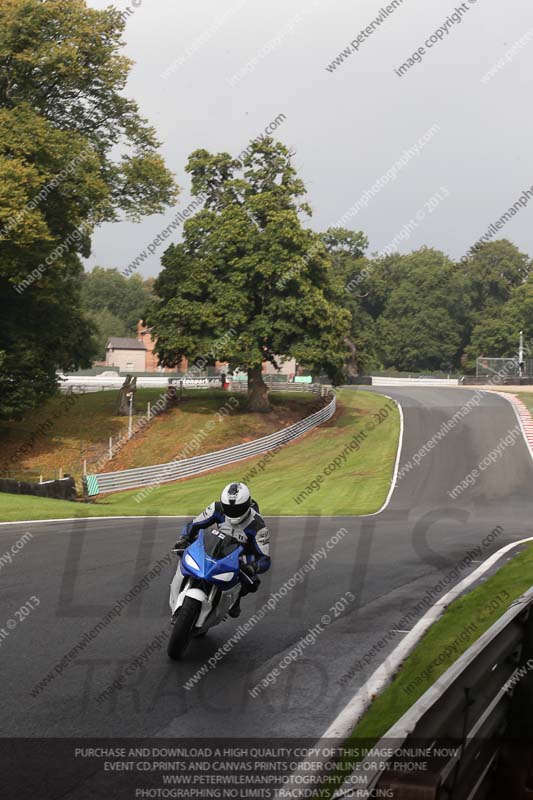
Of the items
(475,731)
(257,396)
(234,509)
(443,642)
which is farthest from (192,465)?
(475,731)

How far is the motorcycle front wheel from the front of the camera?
304 inches

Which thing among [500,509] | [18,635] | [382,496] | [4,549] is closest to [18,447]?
[382,496]

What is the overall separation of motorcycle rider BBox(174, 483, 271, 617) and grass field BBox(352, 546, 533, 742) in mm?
1767

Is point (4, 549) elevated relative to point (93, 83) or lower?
lower

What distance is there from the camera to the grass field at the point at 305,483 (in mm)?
24688

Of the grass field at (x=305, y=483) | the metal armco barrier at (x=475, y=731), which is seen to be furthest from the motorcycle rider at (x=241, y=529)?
the grass field at (x=305, y=483)

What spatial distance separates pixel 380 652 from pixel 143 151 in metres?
41.9

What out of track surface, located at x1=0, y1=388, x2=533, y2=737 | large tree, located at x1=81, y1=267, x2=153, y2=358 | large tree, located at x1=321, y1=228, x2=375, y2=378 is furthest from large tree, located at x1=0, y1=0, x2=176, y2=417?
large tree, located at x1=81, y1=267, x2=153, y2=358

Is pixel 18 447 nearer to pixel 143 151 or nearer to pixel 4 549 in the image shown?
pixel 143 151

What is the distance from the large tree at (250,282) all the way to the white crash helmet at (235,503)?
36.3m

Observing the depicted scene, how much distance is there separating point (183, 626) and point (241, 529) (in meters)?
1.26

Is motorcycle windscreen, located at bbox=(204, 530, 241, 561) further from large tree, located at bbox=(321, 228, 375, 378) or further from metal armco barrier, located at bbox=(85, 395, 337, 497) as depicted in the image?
large tree, located at bbox=(321, 228, 375, 378)

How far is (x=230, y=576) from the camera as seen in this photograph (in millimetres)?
7980

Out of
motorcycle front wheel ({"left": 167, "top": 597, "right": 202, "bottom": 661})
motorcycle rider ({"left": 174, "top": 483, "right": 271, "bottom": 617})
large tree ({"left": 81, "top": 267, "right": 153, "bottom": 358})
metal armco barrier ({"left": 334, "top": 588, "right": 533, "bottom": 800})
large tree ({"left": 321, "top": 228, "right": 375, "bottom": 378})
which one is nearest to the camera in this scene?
metal armco barrier ({"left": 334, "top": 588, "right": 533, "bottom": 800})
